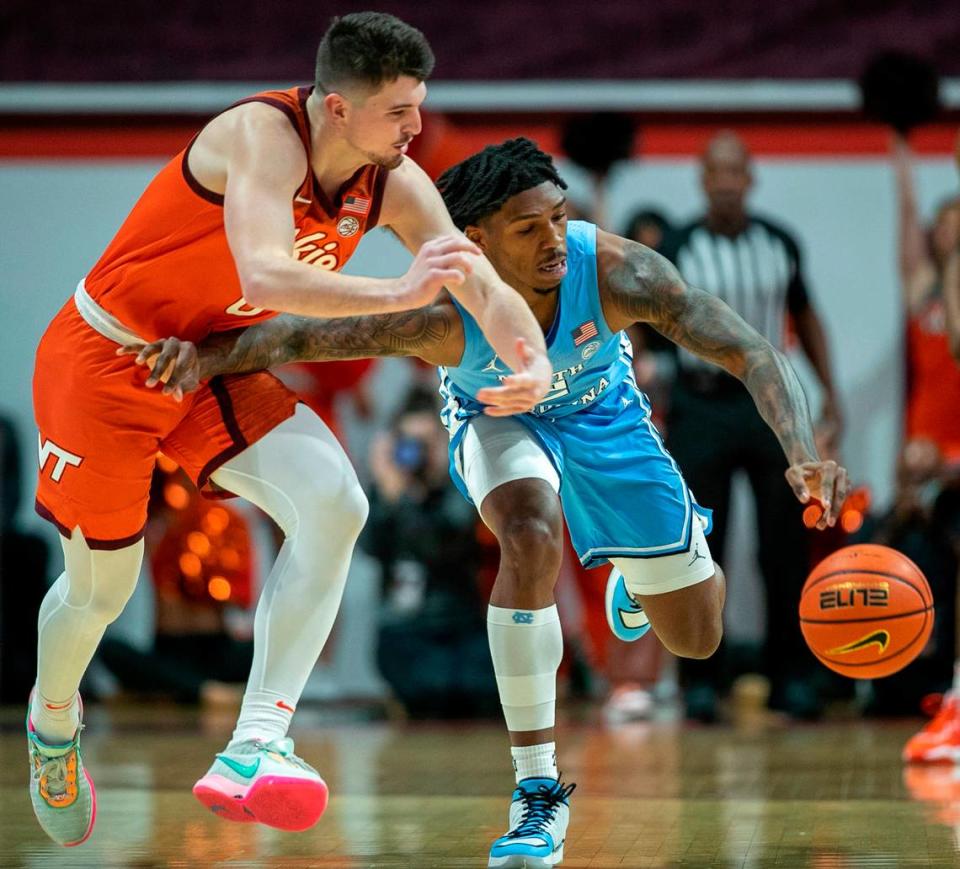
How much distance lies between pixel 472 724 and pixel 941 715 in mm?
2553

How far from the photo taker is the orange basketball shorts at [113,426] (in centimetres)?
423

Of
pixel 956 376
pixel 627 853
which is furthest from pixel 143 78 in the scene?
pixel 627 853

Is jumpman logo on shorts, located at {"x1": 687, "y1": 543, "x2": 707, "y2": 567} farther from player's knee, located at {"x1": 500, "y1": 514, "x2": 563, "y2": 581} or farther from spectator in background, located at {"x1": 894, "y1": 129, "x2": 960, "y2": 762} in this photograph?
spectator in background, located at {"x1": 894, "y1": 129, "x2": 960, "y2": 762}

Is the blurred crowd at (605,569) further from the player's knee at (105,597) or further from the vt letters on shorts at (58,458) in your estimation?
the vt letters on shorts at (58,458)

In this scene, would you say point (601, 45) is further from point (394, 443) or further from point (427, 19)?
point (394, 443)

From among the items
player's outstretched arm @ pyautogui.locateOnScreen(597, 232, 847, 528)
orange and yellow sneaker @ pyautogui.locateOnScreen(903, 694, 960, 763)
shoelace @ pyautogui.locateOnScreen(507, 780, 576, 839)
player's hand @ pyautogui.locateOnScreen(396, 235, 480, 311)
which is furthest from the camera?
orange and yellow sneaker @ pyautogui.locateOnScreen(903, 694, 960, 763)

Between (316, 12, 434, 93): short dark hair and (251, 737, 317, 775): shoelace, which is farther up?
(316, 12, 434, 93): short dark hair

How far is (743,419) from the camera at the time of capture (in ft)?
25.1

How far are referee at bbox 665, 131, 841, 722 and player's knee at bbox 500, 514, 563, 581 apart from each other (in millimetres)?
3528

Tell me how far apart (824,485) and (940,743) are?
265 centimetres

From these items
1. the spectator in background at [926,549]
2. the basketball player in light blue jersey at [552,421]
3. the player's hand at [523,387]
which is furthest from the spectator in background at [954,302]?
the player's hand at [523,387]

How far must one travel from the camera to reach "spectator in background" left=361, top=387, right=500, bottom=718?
832 cm

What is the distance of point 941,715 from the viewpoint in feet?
20.4

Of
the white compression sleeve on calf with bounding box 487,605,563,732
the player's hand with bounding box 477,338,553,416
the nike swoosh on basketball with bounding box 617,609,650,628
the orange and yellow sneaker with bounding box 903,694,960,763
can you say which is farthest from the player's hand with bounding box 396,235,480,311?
the orange and yellow sneaker with bounding box 903,694,960,763
